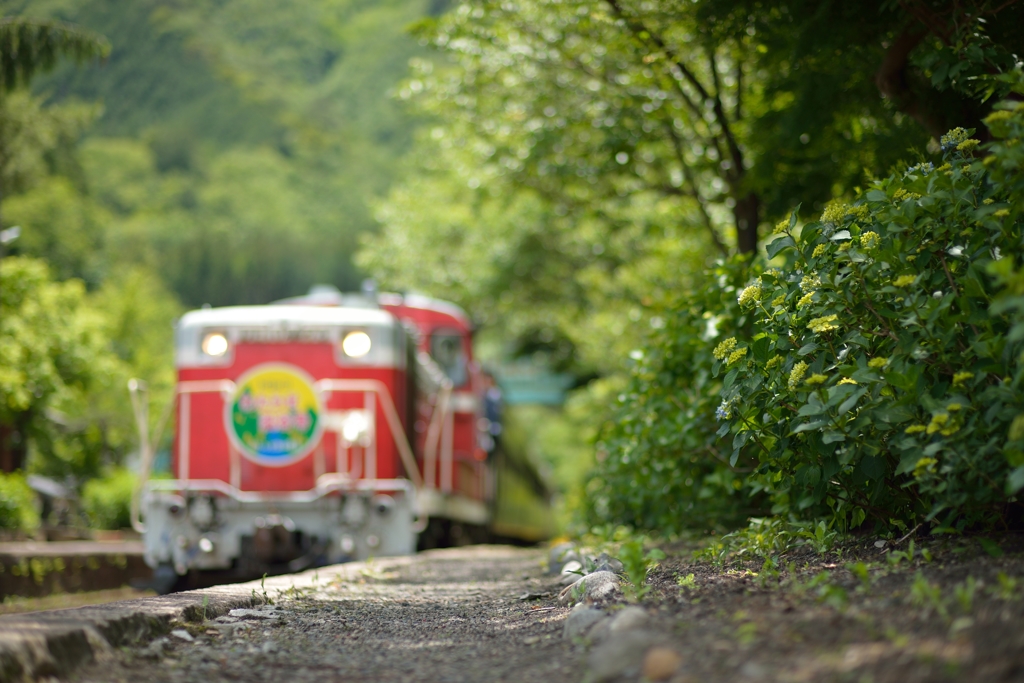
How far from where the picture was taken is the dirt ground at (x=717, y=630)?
2232 millimetres

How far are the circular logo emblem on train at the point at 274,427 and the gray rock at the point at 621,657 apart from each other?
6.08 meters

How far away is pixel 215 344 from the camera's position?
8.78 meters

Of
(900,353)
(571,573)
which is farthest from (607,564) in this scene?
(900,353)

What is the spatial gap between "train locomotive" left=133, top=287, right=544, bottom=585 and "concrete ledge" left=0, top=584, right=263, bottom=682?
378cm

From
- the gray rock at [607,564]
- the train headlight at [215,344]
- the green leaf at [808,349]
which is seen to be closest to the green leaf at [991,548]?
the green leaf at [808,349]

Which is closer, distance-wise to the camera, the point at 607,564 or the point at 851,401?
the point at 851,401

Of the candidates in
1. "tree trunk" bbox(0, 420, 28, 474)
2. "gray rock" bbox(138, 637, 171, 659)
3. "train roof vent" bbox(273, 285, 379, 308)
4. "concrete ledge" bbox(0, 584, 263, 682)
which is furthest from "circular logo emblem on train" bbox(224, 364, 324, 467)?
"tree trunk" bbox(0, 420, 28, 474)

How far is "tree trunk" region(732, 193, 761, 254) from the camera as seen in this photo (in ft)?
29.3

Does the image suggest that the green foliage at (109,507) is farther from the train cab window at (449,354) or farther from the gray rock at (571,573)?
the gray rock at (571,573)

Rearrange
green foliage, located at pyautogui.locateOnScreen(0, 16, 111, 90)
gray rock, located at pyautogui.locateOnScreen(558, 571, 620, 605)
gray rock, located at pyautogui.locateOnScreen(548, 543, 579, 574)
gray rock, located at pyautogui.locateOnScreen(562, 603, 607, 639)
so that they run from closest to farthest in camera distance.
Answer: gray rock, located at pyautogui.locateOnScreen(562, 603, 607, 639) < gray rock, located at pyautogui.locateOnScreen(558, 571, 620, 605) < gray rock, located at pyautogui.locateOnScreen(548, 543, 579, 574) < green foliage, located at pyautogui.locateOnScreen(0, 16, 111, 90)

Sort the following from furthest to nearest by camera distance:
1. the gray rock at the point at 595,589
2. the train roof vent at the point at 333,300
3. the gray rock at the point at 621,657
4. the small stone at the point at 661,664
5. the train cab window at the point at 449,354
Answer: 1. the train cab window at the point at 449,354
2. the train roof vent at the point at 333,300
3. the gray rock at the point at 595,589
4. the gray rock at the point at 621,657
5. the small stone at the point at 661,664

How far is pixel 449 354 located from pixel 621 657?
8883 mm

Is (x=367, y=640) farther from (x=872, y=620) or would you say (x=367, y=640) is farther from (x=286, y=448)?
(x=286, y=448)

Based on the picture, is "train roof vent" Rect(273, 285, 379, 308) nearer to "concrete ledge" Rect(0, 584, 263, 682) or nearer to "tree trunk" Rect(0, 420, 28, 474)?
"concrete ledge" Rect(0, 584, 263, 682)
